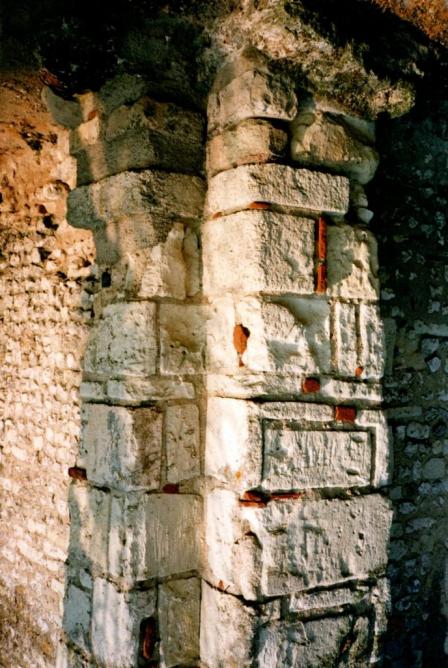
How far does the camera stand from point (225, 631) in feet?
6.50

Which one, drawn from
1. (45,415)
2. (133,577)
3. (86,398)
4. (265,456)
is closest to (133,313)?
(86,398)

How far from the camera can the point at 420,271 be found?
10.5ft

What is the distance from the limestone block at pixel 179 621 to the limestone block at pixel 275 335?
93 centimetres

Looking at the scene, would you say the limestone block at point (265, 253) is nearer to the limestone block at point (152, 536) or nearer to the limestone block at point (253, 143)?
the limestone block at point (253, 143)

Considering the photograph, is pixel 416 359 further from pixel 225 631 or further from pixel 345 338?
pixel 225 631

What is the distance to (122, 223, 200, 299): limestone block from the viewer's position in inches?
84.0

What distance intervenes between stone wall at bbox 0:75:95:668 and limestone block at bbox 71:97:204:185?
57cm

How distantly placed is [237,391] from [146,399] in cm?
38

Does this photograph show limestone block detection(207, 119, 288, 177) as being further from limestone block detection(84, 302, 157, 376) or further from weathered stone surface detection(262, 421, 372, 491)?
weathered stone surface detection(262, 421, 372, 491)

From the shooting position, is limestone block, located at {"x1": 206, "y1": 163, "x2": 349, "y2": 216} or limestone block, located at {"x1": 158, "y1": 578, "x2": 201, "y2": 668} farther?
limestone block, located at {"x1": 158, "y1": 578, "x2": 201, "y2": 668}

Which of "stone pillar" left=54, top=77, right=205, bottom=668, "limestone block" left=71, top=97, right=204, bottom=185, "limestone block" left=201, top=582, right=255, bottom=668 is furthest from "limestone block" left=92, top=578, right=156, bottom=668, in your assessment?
"limestone block" left=71, top=97, right=204, bottom=185

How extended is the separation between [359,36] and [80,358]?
6.63 feet

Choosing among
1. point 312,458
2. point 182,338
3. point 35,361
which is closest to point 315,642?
point 312,458

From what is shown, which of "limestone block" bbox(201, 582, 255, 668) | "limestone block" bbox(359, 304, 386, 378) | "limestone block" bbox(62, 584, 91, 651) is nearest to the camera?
"limestone block" bbox(201, 582, 255, 668)
